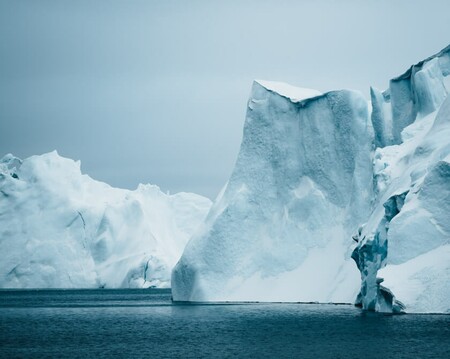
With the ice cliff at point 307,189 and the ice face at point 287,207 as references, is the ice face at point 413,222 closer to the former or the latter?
the ice cliff at point 307,189

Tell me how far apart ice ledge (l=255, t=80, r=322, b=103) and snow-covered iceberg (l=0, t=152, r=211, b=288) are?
36.7 metres

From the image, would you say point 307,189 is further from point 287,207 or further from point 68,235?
point 68,235

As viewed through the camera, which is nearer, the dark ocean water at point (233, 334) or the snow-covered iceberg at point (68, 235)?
the dark ocean water at point (233, 334)

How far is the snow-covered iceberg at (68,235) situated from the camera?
92.8 metres

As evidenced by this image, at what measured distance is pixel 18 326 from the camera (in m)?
41.3

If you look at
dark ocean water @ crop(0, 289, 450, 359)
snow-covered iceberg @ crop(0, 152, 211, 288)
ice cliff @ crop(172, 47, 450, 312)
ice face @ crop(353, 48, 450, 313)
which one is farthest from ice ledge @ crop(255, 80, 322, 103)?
snow-covered iceberg @ crop(0, 152, 211, 288)

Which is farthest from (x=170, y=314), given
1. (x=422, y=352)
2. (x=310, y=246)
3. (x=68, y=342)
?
(x=422, y=352)

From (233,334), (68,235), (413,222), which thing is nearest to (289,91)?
(413,222)

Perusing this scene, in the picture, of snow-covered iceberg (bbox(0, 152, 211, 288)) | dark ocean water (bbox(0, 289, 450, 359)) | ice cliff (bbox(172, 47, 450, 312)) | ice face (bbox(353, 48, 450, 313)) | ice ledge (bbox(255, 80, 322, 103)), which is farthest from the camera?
snow-covered iceberg (bbox(0, 152, 211, 288))

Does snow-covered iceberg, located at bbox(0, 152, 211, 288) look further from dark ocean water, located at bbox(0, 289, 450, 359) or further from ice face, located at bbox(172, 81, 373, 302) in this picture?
dark ocean water, located at bbox(0, 289, 450, 359)

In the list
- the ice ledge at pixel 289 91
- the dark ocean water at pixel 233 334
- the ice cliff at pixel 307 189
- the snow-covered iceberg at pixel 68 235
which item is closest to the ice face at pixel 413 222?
the ice cliff at pixel 307 189

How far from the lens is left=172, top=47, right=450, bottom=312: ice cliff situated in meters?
49.6

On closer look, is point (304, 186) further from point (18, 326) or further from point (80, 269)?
point (80, 269)

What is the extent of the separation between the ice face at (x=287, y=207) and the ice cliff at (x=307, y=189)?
0.23ft
